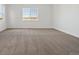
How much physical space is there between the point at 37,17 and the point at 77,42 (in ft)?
2.81

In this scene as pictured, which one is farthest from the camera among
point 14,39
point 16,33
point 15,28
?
point 15,28

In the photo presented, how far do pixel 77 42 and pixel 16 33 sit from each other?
3.04 feet

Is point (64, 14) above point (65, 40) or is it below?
above

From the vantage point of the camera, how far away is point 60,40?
6.68 feet

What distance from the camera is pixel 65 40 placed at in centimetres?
206

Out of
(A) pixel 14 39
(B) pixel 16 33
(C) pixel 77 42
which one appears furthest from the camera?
(B) pixel 16 33

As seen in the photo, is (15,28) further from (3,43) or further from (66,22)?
(66,22)
